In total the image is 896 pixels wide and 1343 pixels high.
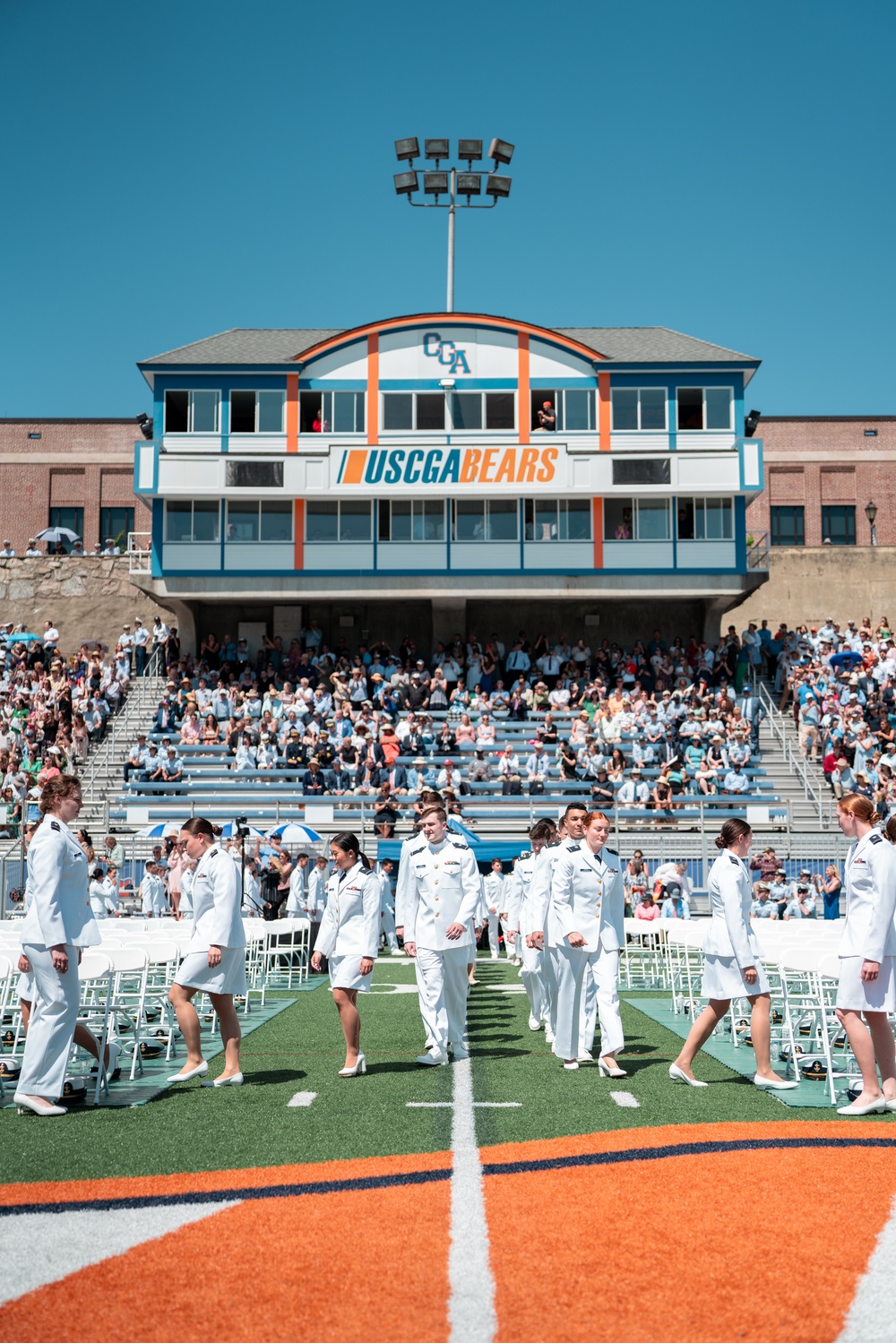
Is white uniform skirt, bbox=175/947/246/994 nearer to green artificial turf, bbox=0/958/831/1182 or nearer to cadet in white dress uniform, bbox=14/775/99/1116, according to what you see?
green artificial turf, bbox=0/958/831/1182

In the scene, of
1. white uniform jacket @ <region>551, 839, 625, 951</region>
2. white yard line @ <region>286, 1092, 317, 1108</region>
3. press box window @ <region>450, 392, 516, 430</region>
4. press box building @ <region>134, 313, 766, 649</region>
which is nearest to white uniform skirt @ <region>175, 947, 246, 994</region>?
white yard line @ <region>286, 1092, 317, 1108</region>

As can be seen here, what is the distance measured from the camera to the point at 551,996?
11.8 m

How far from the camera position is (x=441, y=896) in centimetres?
1105

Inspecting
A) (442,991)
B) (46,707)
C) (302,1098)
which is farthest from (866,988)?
(46,707)

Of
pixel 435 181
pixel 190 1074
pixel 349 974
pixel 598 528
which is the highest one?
pixel 435 181

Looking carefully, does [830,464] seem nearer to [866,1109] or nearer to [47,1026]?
[866,1109]

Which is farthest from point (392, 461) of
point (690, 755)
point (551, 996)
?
point (551, 996)

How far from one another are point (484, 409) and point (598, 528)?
4997 millimetres

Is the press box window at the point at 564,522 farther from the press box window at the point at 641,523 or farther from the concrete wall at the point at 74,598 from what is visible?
the concrete wall at the point at 74,598

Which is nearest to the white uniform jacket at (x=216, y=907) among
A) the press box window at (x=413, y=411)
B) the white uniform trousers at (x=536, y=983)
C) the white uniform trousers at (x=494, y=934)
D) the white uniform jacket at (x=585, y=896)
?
the white uniform jacket at (x=585, y=896)

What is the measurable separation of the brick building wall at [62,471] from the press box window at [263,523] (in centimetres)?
1830

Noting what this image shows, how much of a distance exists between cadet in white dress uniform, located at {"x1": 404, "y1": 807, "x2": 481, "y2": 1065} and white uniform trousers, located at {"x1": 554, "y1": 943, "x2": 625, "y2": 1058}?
2.87ft

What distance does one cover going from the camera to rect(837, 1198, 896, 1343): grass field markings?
432cm

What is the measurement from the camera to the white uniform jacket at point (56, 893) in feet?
28.5
